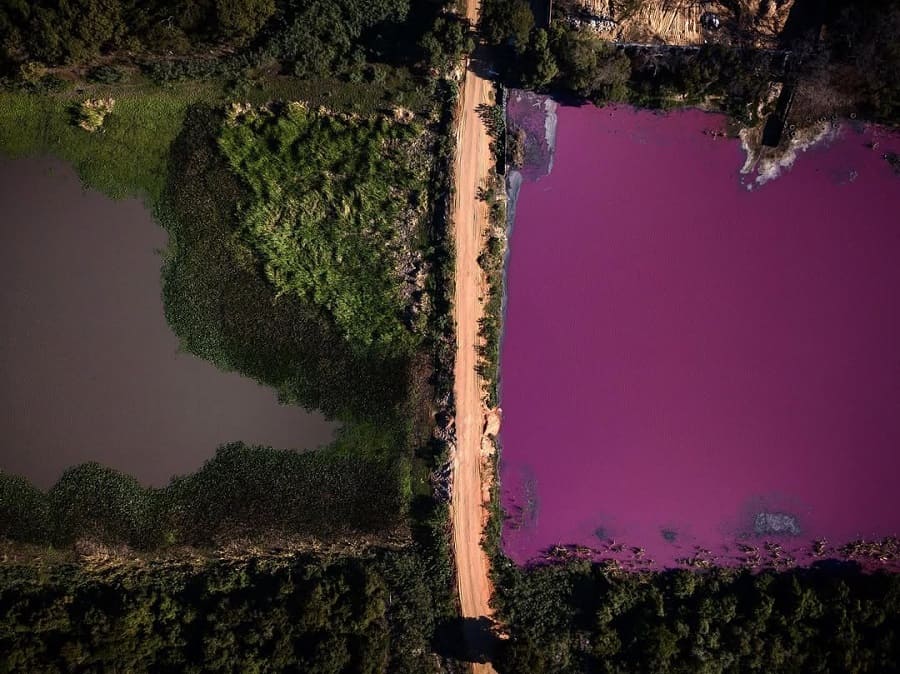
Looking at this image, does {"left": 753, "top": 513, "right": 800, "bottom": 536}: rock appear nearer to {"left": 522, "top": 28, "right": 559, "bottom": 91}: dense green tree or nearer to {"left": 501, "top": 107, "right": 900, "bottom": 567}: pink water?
{"left": 501, "top": 107, "right": 900, "bottom": 567}: pink water

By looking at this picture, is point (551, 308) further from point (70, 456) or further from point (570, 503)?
point (70, 456)

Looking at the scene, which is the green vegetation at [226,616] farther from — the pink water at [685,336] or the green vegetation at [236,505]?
the pink water at [685,336]

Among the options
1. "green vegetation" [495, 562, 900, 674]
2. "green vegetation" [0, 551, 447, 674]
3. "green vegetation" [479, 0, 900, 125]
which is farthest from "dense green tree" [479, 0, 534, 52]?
"green vegetation" [495, 562, 900, 674]

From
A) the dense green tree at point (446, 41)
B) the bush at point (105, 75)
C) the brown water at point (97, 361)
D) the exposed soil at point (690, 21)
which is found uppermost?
the exposed soil at point (690, 21)

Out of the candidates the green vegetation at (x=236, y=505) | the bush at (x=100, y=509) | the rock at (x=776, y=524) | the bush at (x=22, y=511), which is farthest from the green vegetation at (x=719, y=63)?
the bush at (x=22, y=511)

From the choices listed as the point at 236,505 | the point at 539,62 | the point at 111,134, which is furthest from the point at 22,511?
the point at 539,62

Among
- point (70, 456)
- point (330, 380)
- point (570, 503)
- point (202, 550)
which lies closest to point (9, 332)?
point (70, 456)
